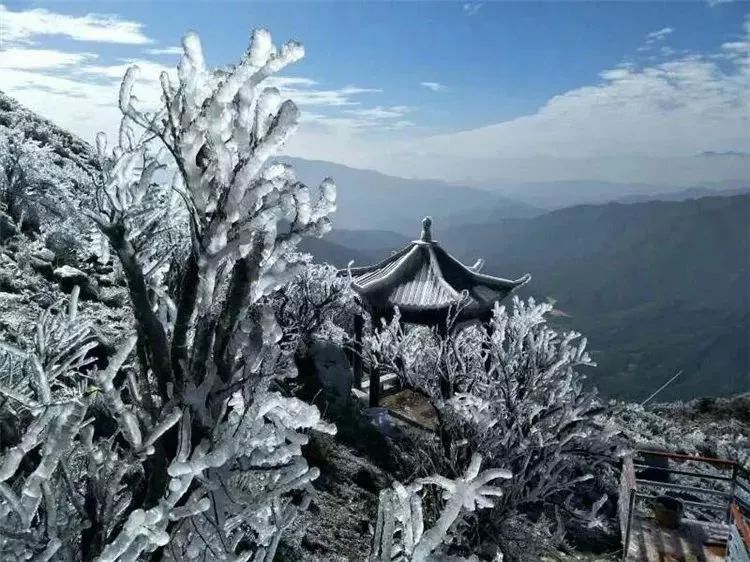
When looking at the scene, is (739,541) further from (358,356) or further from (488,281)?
(358,356)

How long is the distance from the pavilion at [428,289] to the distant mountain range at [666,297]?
2973 inches

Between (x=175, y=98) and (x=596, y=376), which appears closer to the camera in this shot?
(x=175, y=98)

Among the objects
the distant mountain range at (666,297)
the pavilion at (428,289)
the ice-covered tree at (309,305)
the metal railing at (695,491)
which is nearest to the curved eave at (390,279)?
the pavilion at (428,289)

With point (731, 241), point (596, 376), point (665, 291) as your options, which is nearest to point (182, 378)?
point (596, 376)

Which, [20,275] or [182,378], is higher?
[182,378]

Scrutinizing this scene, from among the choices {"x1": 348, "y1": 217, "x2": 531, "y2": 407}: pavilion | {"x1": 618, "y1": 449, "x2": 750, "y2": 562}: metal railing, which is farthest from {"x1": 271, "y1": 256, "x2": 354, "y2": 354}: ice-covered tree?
{"x1": 618, "y1": 449, "x2": 750, "y2": 562}: metal railing

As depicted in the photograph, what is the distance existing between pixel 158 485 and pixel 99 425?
665cm

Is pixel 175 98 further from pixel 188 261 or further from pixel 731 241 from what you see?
pixel 731 241

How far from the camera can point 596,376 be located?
3716 inches

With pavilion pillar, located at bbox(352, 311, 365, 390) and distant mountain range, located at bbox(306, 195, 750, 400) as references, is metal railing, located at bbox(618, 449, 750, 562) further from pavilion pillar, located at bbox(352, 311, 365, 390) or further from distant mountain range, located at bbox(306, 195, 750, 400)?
distant mountain range, located at bbox(306, 195, 750, 400)

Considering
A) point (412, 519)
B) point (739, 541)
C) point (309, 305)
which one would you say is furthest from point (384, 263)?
point (412, 519)

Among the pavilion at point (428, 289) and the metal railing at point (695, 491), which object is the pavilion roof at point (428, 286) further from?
the metal railing at point (695, 491)

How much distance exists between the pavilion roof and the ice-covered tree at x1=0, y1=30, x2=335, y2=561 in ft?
35.8

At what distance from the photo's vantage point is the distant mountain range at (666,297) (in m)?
99.1
